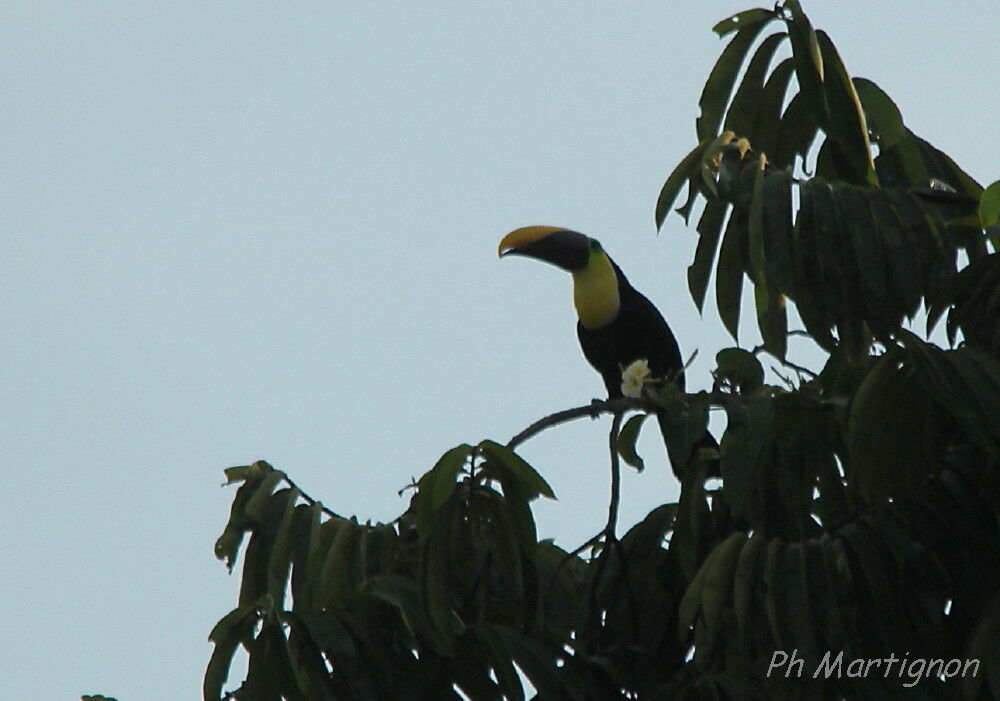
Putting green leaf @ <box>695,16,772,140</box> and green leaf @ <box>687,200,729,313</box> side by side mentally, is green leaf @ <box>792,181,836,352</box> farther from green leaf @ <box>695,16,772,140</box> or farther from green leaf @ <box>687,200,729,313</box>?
green leaf @ <box>695,16,772,140</box>

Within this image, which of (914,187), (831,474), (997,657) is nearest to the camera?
(997,657)

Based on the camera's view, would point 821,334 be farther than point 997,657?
Yes

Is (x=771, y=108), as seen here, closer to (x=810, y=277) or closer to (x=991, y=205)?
(x=810, y=277)

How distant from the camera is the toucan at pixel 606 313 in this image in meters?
5.17

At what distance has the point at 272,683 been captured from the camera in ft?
7.38

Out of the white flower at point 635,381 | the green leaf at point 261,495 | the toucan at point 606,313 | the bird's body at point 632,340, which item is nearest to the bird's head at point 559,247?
the toucan at point 606,313

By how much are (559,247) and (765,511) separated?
10.8 feet

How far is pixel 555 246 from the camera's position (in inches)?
217

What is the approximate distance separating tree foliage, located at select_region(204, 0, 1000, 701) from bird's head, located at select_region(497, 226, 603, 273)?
2.77 m

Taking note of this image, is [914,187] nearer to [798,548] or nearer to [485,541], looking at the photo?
[798,548]

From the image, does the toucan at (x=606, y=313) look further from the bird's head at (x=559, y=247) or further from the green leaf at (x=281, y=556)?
the green leaf at (x=281, y=556)

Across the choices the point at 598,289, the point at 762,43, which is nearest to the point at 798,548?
the point at 762,43

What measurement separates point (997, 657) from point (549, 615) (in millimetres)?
884

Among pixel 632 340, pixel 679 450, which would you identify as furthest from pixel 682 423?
pixel 632 340
